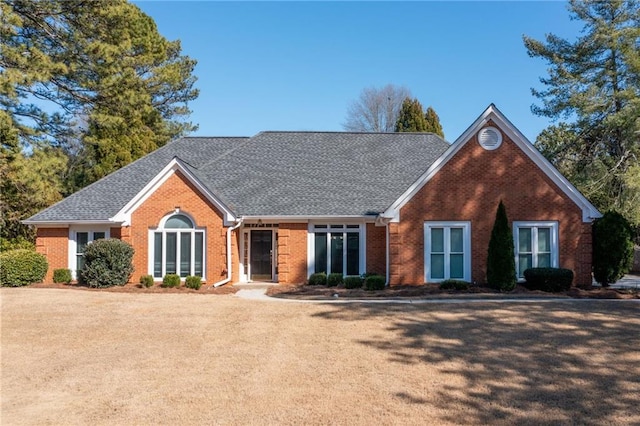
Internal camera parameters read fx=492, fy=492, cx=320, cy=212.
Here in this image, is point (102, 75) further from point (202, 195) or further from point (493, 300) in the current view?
point (493, 300)

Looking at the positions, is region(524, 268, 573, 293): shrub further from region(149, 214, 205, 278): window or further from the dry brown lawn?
region(149, 214, 205, 278): window

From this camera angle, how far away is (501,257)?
55.1 ft

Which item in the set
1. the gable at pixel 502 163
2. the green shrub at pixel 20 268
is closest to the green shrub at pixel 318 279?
the gable at pixel 502 163

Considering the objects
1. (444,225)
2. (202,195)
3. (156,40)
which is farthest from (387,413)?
(156,40)

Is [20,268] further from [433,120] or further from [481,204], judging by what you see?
[433,120]

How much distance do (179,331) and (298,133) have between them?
63.1 feet

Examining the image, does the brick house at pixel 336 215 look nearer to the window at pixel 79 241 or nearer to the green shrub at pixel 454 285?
the window at pixel 79 241

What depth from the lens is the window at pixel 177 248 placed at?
20312mm

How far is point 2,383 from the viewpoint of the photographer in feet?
27.3

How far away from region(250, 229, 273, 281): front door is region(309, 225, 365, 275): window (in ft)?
6.80

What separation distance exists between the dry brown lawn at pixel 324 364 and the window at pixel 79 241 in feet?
25.0

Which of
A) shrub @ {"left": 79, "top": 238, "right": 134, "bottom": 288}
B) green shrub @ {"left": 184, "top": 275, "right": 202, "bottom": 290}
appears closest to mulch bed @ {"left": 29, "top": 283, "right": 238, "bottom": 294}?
green shrub @ {"left": 184, "top": 275, "right": 202, "bottom": 290}

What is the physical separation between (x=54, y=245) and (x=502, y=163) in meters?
19.1

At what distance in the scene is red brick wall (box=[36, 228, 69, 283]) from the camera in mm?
21641
